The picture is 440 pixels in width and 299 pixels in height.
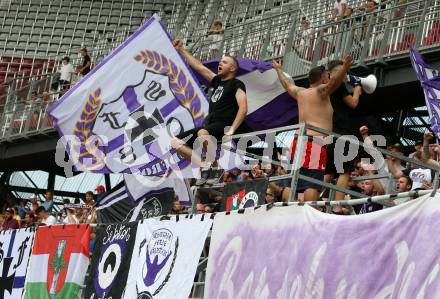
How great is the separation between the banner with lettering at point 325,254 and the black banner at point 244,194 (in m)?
0.20

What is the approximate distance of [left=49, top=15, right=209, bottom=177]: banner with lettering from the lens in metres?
11.8

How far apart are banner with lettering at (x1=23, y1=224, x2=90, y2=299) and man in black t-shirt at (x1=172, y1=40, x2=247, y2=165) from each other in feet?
7.12

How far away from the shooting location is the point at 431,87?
10266mm

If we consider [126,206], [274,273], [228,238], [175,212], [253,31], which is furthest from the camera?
[253,31]

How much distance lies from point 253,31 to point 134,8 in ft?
34.9

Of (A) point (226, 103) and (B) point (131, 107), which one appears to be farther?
(B) point (131, 107)

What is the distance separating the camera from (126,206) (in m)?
12.2

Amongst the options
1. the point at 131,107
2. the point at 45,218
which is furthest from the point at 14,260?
the point at 45,218

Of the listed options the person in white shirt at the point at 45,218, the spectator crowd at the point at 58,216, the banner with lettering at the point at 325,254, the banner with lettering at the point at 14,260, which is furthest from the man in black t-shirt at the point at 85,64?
the banner with lettering at the point at 325,254

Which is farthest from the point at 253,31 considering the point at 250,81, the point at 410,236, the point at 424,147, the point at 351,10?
the point at 410,236

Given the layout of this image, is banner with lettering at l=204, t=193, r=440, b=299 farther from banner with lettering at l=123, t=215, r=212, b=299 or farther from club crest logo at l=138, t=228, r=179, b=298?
club crest logo at l=138, t=228, r=179, b=298

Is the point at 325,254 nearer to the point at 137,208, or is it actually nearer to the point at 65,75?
the point at 137,208

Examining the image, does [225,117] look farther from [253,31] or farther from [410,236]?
[253,31]

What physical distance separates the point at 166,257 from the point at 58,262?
236 centimetres
